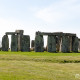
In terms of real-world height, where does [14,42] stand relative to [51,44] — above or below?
above

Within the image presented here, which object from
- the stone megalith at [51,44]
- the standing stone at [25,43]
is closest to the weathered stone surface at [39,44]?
the stone megalith at [51,44]

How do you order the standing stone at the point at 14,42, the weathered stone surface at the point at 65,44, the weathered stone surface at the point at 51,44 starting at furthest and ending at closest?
the standing stone at the point at 14,42, the weathered stone surface at the point at 65,44, the weathered stone surface at the point at 51,44

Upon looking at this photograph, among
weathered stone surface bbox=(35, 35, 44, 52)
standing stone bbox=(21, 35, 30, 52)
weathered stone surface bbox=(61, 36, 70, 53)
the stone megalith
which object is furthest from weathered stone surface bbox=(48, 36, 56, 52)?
standing stone bbox=(21, 35, 30, 52)

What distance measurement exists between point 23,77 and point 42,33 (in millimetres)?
25329

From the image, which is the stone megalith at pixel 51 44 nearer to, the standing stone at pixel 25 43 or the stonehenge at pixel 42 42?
the stonehenge at pixel 42 42

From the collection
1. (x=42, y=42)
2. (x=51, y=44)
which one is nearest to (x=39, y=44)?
(x=42, y=42)

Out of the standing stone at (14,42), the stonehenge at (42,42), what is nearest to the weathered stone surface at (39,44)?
the stonehenge at (42,42)

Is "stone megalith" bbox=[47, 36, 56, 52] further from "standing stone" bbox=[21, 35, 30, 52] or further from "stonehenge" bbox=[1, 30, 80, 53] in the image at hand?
"standing stone" bbox=[21, 35, 30, 52]

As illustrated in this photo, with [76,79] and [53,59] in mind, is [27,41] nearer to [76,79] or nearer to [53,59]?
[53,59]

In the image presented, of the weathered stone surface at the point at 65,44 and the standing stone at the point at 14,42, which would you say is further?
the standing stone at the point at 14,42

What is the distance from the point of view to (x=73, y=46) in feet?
138

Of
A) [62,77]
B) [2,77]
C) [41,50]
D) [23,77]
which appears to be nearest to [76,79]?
[62,77]

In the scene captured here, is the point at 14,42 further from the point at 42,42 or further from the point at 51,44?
the point at 51,44

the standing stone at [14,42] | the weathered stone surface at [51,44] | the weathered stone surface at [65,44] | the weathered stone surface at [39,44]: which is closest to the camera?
the weathered stone surface at [39,44]
